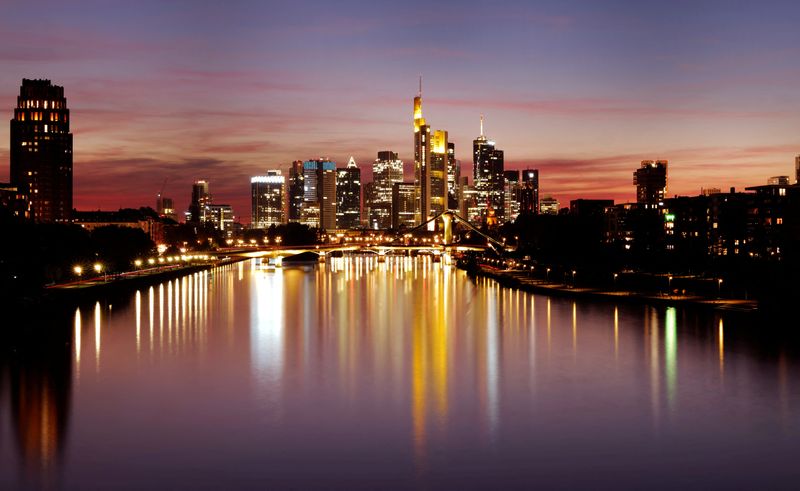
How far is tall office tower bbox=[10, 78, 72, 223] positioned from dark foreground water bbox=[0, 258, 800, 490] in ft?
269

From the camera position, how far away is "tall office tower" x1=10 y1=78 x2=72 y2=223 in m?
113

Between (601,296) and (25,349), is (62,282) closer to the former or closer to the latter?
(25,349)

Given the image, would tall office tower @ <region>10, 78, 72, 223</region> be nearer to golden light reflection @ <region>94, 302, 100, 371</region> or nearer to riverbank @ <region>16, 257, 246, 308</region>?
riverbank @ <region>16, 257, 246, 308</region>

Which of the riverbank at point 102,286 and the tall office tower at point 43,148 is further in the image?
the tall office tower at point 43,148

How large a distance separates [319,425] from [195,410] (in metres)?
3.18

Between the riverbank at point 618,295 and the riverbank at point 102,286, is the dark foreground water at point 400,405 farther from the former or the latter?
the riverbank at point 102,286

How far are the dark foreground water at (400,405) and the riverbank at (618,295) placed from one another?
3.57 metres

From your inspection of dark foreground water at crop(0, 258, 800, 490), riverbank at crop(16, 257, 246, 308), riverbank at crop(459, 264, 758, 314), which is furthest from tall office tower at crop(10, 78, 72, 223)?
dark foreground water at crop(0, 258, 800, 490)

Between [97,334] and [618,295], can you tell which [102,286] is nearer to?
[97,334]

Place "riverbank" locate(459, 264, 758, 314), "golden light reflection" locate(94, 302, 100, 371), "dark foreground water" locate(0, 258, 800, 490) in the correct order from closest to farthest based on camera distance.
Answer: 1. "dark foreground water" locate(0, 258, 800, 490)
2. "golden light reflection" locate(94, 302, 100, 371)
3. "riverbank" locate(459, 264, 758, 314)

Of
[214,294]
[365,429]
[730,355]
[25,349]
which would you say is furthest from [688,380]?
[214,294]

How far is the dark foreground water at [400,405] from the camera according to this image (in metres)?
15.5

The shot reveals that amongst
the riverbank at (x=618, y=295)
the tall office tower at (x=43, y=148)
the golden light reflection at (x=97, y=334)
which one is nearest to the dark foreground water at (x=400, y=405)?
the golden light reflection at (x=97, y=334)

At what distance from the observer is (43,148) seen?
11381cm
